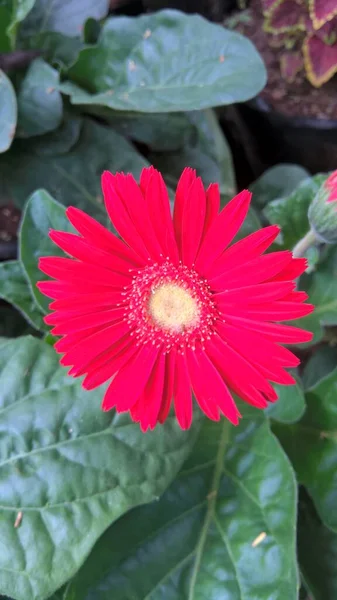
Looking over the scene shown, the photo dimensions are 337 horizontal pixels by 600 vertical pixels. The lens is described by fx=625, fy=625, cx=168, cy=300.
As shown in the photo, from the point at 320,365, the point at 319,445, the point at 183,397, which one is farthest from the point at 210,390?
the point at 320,365

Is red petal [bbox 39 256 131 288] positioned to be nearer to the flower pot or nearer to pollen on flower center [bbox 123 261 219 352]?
pollen on flower center [bbox 123 261 219 352]

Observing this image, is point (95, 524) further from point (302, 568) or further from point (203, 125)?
point (203, 125)

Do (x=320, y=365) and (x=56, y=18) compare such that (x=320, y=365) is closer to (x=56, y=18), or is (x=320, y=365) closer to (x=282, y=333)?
(x=282, y=333)

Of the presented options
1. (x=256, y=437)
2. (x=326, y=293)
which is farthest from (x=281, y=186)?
(x=256, y=437)

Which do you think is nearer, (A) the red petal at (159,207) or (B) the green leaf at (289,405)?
(A) the red petal at (159,207)

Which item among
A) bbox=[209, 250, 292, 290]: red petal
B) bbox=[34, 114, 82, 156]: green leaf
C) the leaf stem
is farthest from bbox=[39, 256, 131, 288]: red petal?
bbox=[34, 114, 82, 156]: green leaf

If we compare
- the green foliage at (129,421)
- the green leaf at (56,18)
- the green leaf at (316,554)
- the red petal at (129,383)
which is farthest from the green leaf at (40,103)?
the green leaf at (316,554)

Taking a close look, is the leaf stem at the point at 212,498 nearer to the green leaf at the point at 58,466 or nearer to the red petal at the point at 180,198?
the green leaf at the point at 58,466
